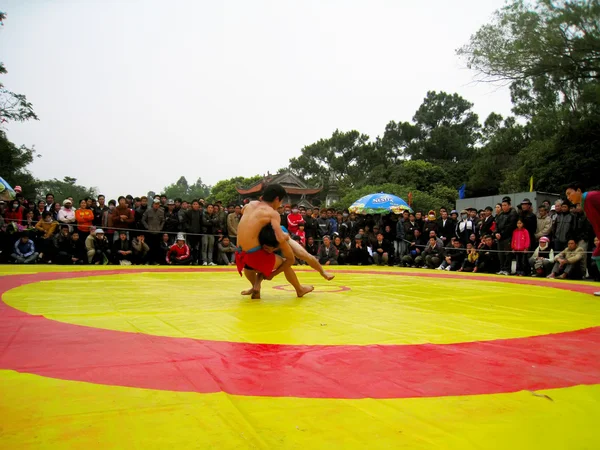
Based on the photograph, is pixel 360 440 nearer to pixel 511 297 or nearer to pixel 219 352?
pixel 219 352

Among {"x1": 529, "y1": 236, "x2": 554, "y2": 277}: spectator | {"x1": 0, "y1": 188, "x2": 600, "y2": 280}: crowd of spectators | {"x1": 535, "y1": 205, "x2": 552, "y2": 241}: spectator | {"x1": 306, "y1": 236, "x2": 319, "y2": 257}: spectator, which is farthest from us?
{"x1": 306, "y1": 236, "x2": 319, "y2": 257}: spectator

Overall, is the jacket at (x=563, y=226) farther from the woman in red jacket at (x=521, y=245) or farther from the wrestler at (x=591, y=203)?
the wrestler at (x=591, y=203)

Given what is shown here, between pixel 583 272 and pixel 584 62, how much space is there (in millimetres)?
10580

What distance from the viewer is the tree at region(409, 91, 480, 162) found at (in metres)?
40.9

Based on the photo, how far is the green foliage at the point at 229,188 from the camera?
1970 inches

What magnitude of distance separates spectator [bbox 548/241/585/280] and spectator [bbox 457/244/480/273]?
189 centimetres

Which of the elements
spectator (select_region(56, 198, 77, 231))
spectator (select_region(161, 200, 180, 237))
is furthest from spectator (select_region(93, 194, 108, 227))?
spectator (select_region(161, 200, 180, 237))

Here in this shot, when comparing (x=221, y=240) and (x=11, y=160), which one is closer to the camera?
(x=221, y=240)

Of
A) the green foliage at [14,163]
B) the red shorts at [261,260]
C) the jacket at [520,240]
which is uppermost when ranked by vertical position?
the green foliage at [14,163]

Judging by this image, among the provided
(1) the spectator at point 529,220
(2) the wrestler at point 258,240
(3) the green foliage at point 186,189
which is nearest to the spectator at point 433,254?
(1) the spectator at point 529,220

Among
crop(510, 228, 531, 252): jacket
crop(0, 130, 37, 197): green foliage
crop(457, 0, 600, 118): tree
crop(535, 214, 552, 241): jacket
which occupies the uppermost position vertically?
crop(457, 0, 600, 118): tree

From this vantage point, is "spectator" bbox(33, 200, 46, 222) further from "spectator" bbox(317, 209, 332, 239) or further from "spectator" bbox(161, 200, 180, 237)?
"spectator" bbox(317, 209, 332, 239)

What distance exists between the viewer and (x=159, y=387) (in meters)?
1.87

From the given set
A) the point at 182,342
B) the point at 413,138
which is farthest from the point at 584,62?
the point at 413,138
